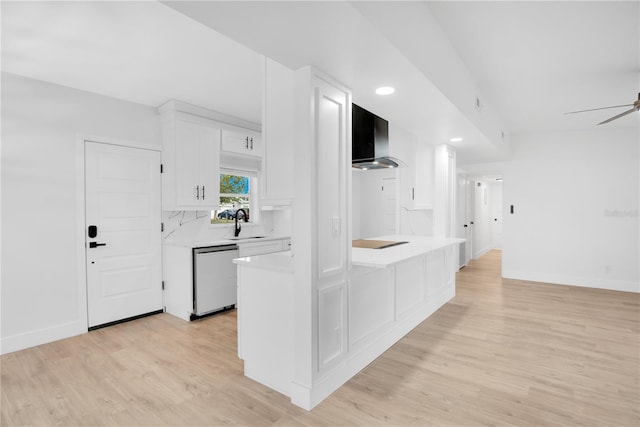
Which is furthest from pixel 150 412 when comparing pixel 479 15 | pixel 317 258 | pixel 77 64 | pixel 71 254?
pixel 479 15

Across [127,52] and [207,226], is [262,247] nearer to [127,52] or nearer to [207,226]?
[207,226]

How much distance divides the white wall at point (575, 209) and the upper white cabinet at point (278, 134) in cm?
534

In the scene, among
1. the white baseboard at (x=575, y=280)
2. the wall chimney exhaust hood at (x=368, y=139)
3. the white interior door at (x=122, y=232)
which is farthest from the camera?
the white baseboard at (x=575, y=280)

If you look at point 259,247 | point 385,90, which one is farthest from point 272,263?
point 259,247

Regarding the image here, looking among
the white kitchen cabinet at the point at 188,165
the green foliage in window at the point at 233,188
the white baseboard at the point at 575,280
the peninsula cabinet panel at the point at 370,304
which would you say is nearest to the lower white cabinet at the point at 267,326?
the peninsula cabinet panel at the point at 370,304

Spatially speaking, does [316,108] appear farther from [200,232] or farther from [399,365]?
[200,232]

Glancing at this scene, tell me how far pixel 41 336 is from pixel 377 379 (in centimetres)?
316

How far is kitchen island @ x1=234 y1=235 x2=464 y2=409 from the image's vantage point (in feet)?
7.32

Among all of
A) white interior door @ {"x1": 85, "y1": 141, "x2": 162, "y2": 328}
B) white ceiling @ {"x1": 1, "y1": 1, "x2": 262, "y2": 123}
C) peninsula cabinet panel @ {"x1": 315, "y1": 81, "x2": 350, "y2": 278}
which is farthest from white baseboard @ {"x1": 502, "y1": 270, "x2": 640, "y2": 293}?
white interior door @ {"x1": 85, "y1": 141, "x2": 162, "y2": 328}

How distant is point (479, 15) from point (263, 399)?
302 centimetres

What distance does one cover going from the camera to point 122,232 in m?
3.76

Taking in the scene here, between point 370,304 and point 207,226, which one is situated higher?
point 207,226

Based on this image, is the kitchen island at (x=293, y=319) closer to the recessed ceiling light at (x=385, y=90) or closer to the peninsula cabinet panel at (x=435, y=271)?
the peninsula cabinet panel at (x=435, y=271)

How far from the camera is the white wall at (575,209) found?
17.0 ft
